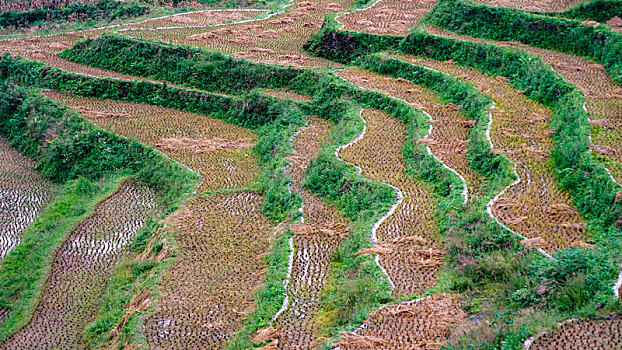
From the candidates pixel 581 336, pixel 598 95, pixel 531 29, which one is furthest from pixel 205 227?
pixel 531 29

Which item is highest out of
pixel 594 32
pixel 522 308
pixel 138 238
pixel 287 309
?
pixel 594 32

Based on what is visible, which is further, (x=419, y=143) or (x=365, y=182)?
(x=419, y=143)

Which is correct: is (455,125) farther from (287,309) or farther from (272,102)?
(287,309)

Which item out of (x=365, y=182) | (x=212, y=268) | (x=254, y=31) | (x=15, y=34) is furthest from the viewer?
(x=15, y=34)

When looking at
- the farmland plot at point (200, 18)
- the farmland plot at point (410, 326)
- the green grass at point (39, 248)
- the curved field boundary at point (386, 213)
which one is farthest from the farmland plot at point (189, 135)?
the farmland plot at point (410, 326)

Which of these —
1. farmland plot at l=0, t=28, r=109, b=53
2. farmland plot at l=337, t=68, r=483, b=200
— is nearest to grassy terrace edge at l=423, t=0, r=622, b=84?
farmland plot at l=337, t=68, r=483, b=200

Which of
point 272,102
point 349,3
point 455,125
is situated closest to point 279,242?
point 455,125
